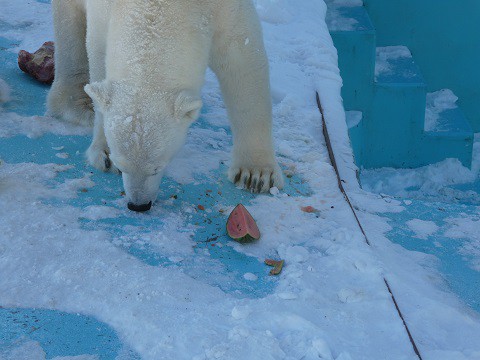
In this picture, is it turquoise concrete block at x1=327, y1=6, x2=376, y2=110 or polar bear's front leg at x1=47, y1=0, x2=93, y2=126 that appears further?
turquoise concrete block at x1=327, y1=6, x2=376, y2=110

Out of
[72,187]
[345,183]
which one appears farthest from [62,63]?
[345,183]

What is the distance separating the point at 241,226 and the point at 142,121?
0.56m

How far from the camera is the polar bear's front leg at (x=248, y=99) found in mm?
2713

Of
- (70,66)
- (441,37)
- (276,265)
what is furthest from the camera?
(441,37)

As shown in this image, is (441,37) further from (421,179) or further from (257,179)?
(257,179)

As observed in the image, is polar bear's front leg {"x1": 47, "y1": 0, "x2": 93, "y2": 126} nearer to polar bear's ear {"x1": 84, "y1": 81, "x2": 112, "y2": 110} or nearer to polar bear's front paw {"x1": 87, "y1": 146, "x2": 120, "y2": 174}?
polar bear's front paw {"x1": 87, "y1": 146, "x2": 120, "y2": 174}

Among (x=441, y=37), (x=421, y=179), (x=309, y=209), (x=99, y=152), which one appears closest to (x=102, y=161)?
(x=99, y=152)

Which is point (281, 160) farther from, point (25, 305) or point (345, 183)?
point (25, 305)

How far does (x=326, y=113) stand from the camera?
143 inches

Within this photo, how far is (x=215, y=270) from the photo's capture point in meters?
2.31

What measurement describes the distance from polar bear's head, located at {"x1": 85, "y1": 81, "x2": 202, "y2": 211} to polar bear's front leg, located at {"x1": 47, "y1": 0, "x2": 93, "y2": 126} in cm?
108

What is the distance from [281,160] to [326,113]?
1.86ft

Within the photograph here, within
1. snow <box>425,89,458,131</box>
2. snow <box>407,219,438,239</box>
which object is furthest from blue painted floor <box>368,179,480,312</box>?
snow <box>425,89,458,131</box>

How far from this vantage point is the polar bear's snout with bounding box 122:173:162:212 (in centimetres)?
240
